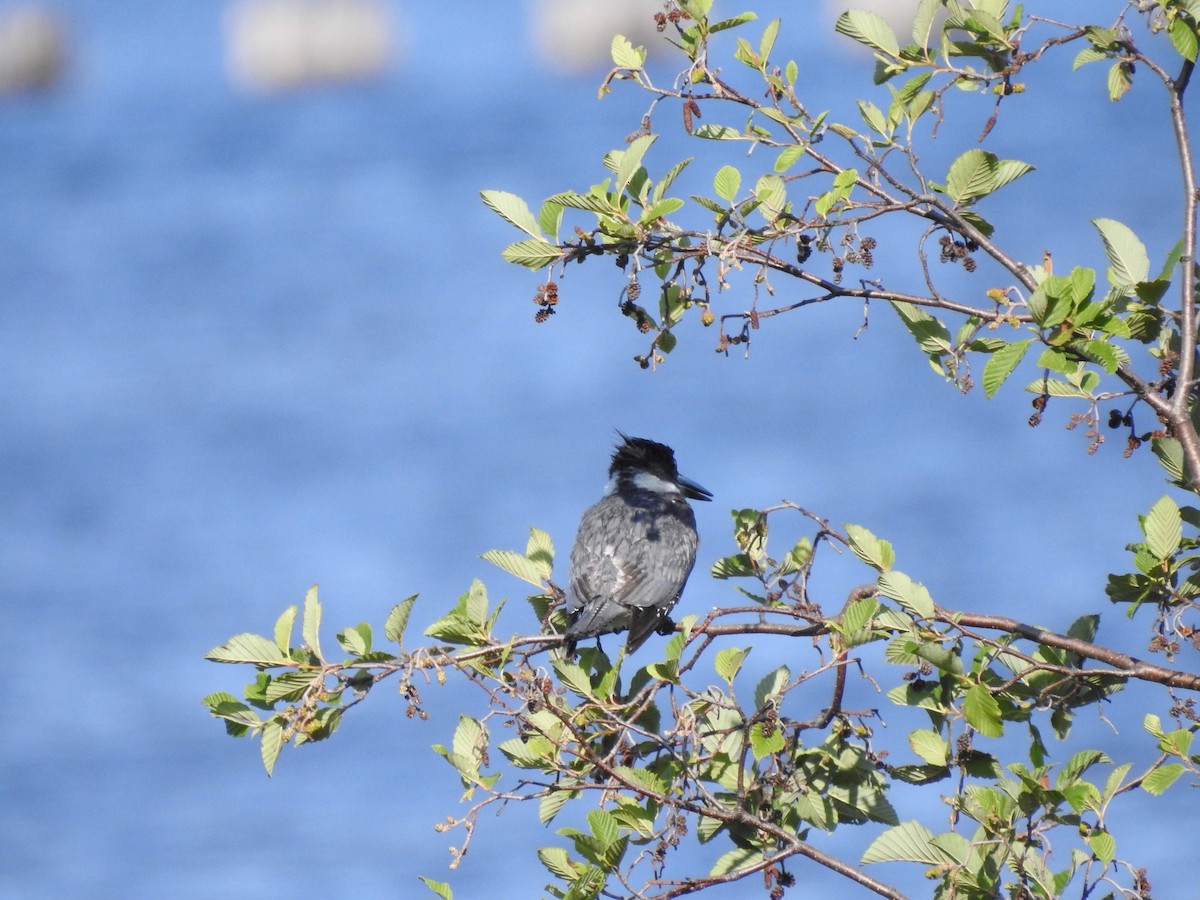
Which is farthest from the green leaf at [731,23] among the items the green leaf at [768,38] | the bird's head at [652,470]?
the bird's head at [652,470]

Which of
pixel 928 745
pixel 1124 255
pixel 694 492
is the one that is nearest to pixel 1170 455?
pixel 1124 255

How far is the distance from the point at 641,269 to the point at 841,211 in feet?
1.64

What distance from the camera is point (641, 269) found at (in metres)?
3.82

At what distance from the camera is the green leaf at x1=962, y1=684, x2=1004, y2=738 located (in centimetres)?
350

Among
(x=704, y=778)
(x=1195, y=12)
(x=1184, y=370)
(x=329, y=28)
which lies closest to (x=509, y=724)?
(x=704, y=778)

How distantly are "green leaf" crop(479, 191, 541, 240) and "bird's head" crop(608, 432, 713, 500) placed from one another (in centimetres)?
339

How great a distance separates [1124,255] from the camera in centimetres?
372

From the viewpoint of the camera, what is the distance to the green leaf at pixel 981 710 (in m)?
3.50

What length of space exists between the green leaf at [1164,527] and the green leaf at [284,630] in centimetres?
204

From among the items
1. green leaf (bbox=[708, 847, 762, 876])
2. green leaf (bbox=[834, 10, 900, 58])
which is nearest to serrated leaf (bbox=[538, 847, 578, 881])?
green leaf (bbox=[708, 847, 762, 876])

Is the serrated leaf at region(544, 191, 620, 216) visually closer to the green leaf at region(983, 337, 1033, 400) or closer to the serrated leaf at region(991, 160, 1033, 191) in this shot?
the serrated leaf at region(991, 160, 1033, 191)

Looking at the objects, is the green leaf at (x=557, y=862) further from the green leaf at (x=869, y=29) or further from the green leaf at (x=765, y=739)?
the green leaf at (x=869, y=29)

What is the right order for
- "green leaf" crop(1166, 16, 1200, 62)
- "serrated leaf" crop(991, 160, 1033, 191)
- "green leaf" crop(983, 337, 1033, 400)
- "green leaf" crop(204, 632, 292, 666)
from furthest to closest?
1. "green leaf" crop(204, 632, 292, 666)
2. "serrated leaf" crop(991, 160, 1033, 191)
3. "green leaf" crop(1166, 16, 1200, 62)
4. "green leaf" crop(983, 337, 1033, 400)

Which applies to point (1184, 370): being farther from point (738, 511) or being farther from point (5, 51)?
point (5, 51)
